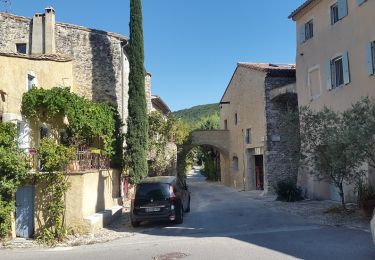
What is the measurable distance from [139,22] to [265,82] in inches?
354

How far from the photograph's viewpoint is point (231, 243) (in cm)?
1063

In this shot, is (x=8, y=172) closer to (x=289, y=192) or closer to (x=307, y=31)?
(x=289, y=192)

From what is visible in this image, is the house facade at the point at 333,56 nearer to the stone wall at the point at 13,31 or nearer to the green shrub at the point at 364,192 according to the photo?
the green shrub at the point at 364,192

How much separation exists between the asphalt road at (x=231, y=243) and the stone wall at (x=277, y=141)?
36.5 feet

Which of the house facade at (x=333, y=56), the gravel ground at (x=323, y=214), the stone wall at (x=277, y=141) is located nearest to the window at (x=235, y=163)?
the stone wall at (x=277, y=141)

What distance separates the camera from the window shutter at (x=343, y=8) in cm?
1773

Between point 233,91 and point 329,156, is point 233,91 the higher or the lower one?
the higher one

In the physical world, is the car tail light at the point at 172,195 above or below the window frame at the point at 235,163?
below

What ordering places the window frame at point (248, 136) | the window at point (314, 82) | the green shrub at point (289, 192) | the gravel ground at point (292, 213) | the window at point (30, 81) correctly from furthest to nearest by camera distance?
the window frame at point (248, 136) → the green shrub at point (289, 192) → the window at point (314, 82) → the window at point (30, 81) → the gravel ground at point (292, 213)

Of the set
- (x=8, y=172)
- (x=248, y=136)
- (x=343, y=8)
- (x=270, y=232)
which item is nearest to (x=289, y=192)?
(x=343, y=8)

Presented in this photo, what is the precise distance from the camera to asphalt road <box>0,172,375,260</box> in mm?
9227

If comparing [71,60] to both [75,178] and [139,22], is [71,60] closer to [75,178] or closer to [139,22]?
[139,22]

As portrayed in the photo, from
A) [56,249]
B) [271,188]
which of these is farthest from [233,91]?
[56,249]

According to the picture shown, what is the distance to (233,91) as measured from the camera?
115ft
